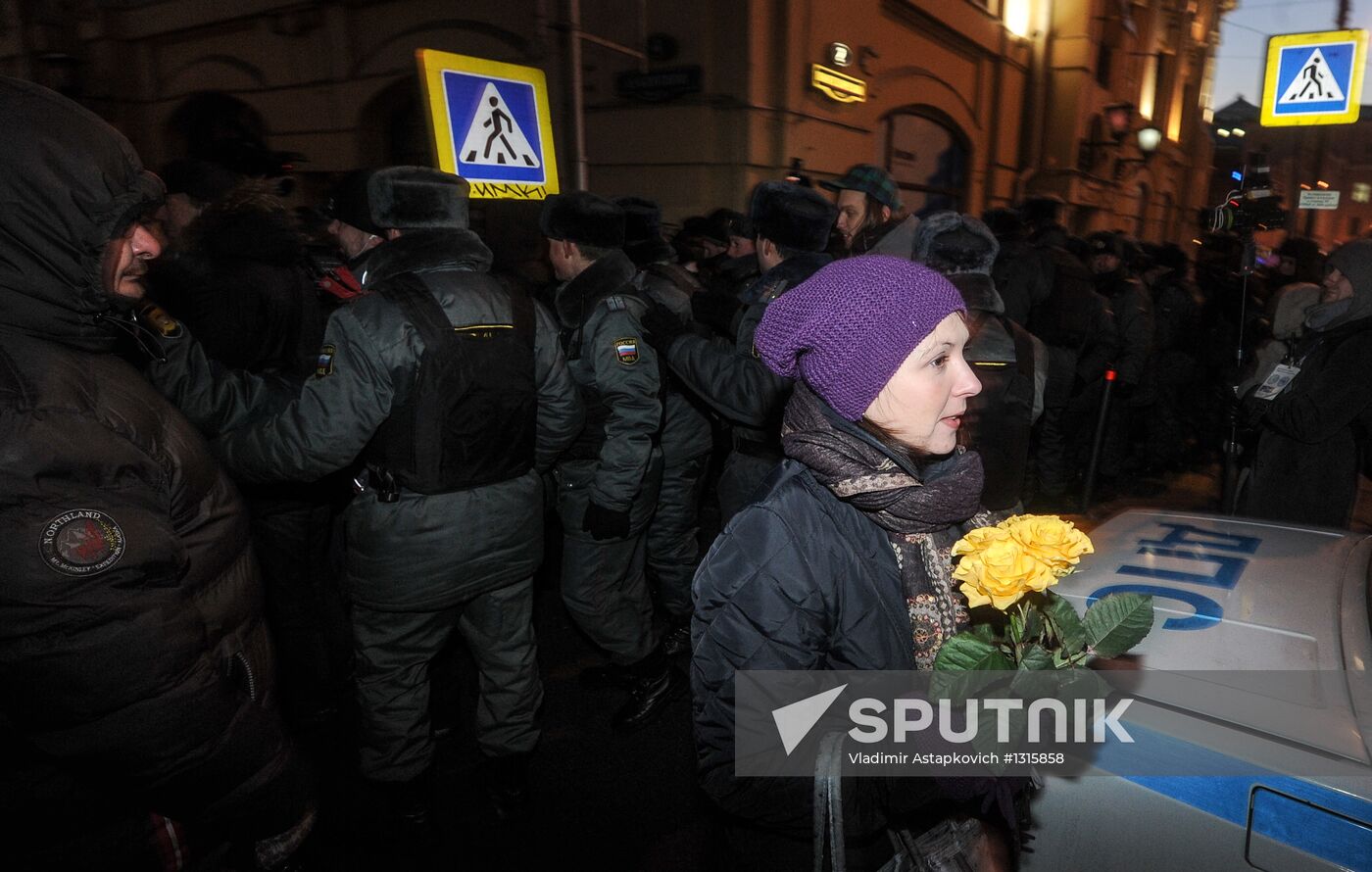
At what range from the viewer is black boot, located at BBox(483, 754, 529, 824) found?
291cm

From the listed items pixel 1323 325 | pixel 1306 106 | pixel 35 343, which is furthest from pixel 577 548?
pixel 1306 106

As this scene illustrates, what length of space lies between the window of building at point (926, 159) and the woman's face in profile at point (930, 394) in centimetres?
1035

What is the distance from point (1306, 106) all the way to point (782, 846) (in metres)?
12.8

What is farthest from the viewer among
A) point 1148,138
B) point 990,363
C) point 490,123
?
point 1148,138

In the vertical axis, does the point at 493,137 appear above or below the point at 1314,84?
below

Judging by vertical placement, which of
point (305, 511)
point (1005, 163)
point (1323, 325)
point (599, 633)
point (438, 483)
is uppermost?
point (1005, 163)

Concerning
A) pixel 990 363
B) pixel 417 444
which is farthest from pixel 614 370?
pixel 990 363

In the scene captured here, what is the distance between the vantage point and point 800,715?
1425 mm

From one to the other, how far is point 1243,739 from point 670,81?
7.48 meters

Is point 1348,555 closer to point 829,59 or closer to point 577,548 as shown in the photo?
point 577,548

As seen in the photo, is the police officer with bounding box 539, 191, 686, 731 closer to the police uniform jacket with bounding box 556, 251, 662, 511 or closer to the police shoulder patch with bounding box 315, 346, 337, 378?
the police uniform jacket with bounding box 556, 251, 662, 511

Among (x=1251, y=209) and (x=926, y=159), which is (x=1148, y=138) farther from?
(x=1251, y=209)

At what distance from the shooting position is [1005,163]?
13977 mm

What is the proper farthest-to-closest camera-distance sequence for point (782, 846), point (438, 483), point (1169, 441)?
point (1169, 441) → point (438, 483) → point (782, 846)
